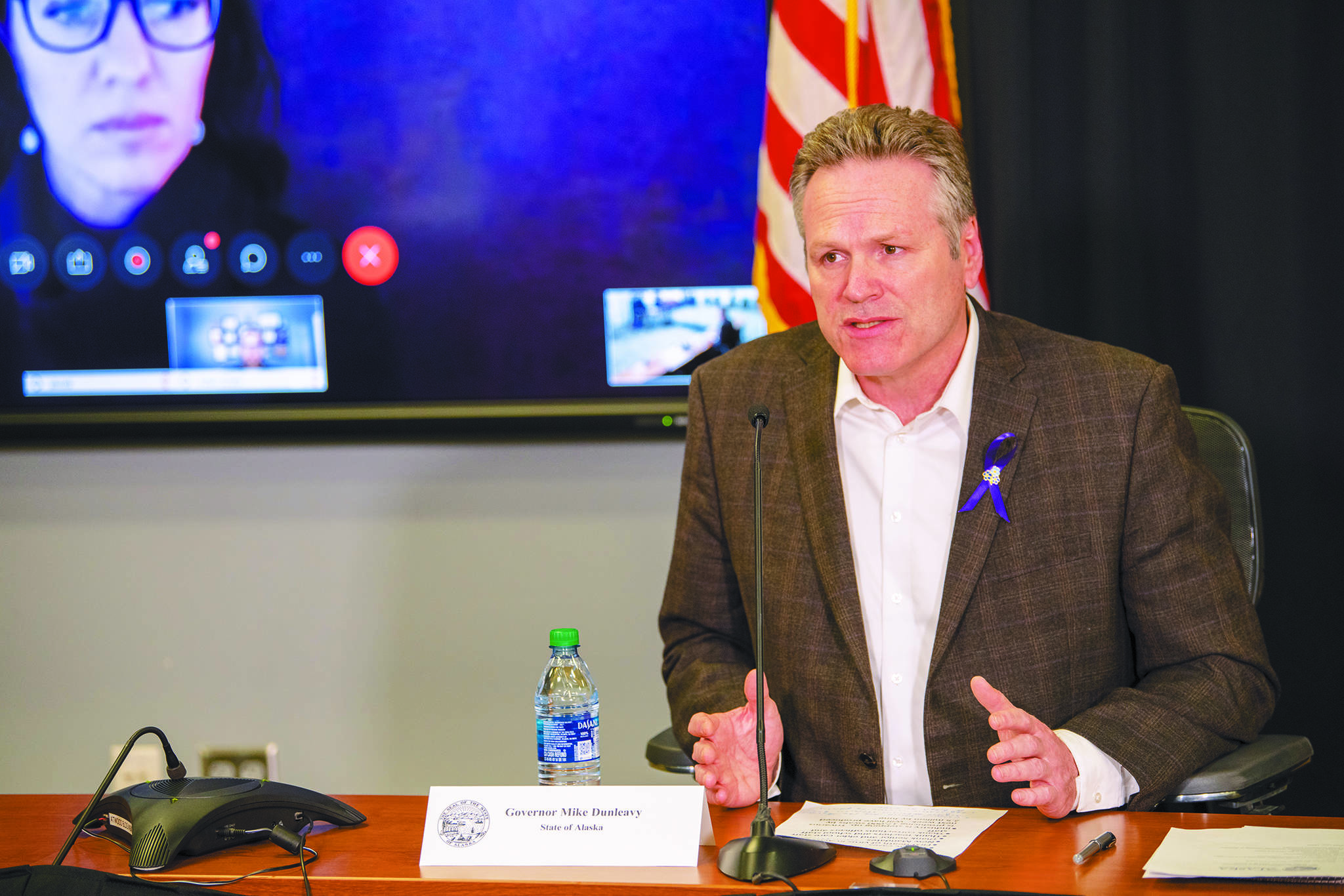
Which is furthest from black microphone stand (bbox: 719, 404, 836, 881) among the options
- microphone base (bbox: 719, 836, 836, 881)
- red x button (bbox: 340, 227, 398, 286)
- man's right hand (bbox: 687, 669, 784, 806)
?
red x button (bbox: 340, 227, 398, 286)

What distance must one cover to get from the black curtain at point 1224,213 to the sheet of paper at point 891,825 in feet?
4.09

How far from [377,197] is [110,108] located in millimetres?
615

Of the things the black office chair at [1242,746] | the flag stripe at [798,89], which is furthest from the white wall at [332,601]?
the black office chair at [1242,746]

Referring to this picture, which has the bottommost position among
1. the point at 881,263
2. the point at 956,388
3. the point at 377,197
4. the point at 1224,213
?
the point at 956,388

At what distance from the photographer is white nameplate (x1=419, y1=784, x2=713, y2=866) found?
1.17m

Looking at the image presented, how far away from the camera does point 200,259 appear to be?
252 cm

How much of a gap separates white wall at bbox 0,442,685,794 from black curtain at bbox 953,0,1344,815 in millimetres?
960

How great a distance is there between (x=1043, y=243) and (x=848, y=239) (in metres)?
0.78

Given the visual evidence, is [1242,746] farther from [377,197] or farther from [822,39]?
[377,197]

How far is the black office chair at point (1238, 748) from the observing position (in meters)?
1.47

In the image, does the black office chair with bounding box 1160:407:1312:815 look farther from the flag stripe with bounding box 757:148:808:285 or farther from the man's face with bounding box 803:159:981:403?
the flag stripe with bounding box 757:148:808:285

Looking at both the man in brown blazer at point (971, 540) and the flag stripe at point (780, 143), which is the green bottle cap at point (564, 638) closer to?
the man in brown blazer at point (971, 540)

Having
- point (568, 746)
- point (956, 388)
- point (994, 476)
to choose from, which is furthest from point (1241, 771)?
point (568, 746)

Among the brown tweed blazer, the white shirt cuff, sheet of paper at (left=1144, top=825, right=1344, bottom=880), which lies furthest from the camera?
the brown tweed blazer
